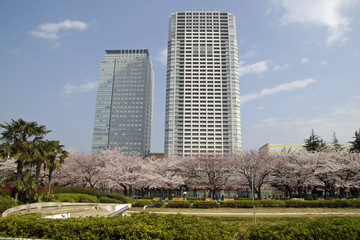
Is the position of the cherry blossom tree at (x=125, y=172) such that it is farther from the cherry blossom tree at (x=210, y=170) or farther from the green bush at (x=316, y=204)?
the green bush at (x=316, y=204)

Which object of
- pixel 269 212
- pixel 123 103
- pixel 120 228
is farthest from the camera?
pixel 123 103

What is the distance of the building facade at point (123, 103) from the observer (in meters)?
157

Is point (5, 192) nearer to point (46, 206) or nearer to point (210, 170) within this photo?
point (46, 206)

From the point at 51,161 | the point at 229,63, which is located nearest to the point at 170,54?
the point at 229,63

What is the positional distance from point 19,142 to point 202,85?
121027 mm

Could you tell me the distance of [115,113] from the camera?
162 m

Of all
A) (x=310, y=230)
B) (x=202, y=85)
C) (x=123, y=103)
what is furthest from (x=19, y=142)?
(x=123, y=103)

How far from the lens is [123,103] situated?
16500cm

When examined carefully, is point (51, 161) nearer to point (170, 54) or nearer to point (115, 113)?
point (170, 54)

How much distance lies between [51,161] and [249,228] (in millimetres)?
26742

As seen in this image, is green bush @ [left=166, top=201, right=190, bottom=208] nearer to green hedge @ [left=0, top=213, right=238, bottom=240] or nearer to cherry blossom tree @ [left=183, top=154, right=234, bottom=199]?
cherry blossom tree @ [left=183, top=154, right=234, bottom=199]

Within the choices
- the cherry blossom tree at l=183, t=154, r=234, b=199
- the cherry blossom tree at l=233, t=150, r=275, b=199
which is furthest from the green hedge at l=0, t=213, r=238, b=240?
the cherry blossom tree at l=183, t=154, r=234, b=199

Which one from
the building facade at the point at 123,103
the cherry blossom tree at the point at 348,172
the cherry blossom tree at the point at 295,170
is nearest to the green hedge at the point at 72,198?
the cherry blossom tree at the point at 295,170

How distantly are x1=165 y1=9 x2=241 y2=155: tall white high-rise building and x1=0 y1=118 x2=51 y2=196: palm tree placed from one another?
102486 mm
